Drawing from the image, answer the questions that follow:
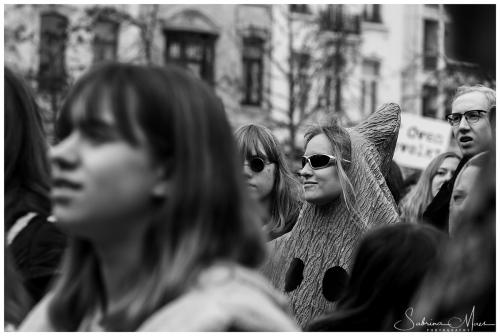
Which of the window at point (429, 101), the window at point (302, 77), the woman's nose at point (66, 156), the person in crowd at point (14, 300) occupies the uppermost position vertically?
the woman's nose at point (66, 156)

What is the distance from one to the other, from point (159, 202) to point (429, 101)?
1136 inches

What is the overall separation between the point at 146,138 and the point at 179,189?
0.10 metres

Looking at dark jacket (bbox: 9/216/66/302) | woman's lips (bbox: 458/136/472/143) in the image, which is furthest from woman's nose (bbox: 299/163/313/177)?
dark jacket (bbox: 9/216/66/302)

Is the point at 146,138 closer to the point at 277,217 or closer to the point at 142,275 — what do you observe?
the point at 142,275

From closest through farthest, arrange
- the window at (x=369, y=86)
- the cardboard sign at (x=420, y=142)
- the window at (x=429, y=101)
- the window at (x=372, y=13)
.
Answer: the cardboard sign at (x=420, y=142) → the window at (x=429, y=101) → the window at (x=369, y=86) → the window at (x=372, y=13)

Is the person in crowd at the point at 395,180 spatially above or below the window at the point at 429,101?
above

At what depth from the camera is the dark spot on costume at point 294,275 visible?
13.5 ft

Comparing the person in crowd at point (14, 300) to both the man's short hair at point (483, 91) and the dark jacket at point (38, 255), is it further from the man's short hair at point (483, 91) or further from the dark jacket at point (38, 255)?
the man's short hair at point (483, 91)

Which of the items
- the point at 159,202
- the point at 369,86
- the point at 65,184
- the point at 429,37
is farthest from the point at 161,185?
the point at 429,37

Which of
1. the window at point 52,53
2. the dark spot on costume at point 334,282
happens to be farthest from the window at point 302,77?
the dark spot on costume at point 334,282

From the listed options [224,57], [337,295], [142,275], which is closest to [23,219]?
[142,275]

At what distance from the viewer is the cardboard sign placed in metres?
10.1

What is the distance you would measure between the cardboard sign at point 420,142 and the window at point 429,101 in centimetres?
1332

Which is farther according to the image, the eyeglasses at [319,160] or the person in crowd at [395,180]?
the person in crowd at [395,180]
